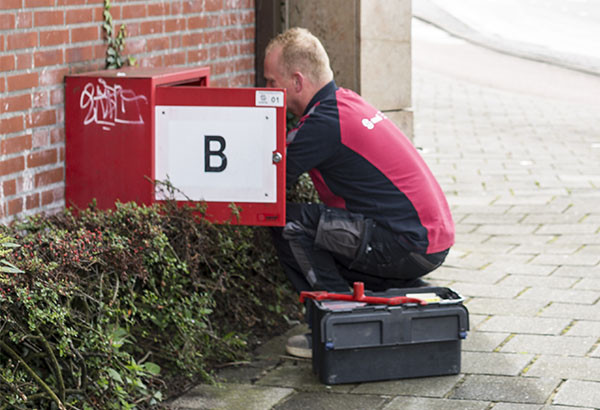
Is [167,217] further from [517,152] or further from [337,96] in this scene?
[517,152]

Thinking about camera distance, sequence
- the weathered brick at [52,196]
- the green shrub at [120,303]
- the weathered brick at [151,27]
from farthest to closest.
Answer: the weathered brick at [151,27]
the weathered brick at [52,196]
the green shrub at [120,303]

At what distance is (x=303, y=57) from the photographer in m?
5.00

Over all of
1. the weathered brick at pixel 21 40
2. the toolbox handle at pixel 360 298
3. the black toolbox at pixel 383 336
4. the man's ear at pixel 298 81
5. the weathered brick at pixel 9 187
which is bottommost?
the black toolbox at pixel 383 336

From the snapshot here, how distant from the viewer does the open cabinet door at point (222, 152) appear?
4.63 metres

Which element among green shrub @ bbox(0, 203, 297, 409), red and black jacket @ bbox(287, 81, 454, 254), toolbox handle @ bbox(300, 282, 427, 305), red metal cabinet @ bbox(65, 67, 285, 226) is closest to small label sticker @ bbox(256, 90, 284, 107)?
red metal cabinet @ bbox(65, 67, 285, 226)

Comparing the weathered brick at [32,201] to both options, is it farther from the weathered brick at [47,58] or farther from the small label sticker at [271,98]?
the small label sticker at [271,98]

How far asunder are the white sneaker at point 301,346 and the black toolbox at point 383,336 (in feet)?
0.73

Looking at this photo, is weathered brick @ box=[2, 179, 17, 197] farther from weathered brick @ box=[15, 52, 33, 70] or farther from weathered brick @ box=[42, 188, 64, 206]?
weathered brick @ box=[15, 52, 33, 70]

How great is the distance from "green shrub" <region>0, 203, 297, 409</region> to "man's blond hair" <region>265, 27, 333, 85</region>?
2.61 feet

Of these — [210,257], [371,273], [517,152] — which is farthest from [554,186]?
[210,257]

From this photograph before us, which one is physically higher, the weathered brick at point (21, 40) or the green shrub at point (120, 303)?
the weathered brick at point (21, 40)

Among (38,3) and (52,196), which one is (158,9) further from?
(52,196)

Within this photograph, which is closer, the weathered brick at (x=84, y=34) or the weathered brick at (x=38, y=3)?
the weathered brick at (x=38, y=3)

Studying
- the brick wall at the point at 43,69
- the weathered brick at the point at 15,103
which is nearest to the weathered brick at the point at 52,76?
the brick wall at the point at 43,69
